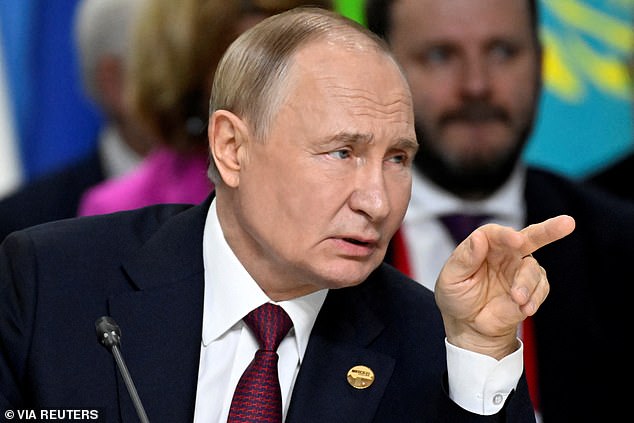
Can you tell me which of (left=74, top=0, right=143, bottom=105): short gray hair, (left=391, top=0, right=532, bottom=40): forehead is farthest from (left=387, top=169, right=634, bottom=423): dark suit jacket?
(left=74, top=0, right=143, bottom=105): short gray hair

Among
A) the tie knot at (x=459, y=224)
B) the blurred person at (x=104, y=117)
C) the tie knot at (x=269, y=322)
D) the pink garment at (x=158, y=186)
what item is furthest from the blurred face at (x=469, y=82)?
the tie knot at (x=269, y=322)

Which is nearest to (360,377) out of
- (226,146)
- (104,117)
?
(226,146)

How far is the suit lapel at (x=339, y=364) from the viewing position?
265 cm

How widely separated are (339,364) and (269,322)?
171 millimetres

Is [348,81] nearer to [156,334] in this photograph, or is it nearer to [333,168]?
[333,168]

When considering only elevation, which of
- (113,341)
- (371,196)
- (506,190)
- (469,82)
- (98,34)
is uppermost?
(371,196)

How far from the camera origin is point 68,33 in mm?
5066

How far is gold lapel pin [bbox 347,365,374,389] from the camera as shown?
8.86 feet

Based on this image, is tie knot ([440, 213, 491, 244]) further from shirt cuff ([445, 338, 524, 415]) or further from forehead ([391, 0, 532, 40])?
shirt cuff ([445, 338, 524, 415])

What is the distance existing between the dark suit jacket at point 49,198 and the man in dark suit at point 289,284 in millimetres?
1647

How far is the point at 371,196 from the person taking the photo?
2525mm

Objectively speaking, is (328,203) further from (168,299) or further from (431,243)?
Answer: (431,243)

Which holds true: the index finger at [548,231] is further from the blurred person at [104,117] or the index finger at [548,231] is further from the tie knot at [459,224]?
the blurred person at [104,117]

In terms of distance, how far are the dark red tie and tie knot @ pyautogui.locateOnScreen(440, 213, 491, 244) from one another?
1.47 m
